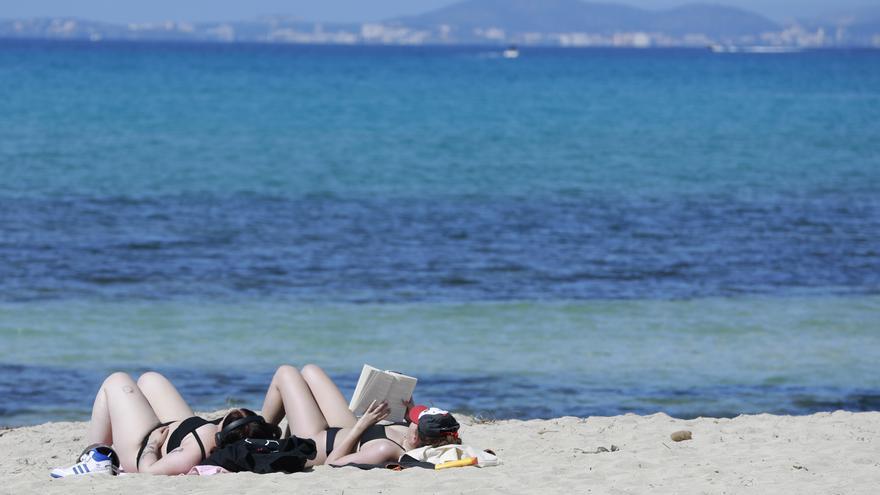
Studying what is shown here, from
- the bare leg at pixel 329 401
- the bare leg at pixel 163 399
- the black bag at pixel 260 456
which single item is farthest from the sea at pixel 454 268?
the black bag at pixel 260 456

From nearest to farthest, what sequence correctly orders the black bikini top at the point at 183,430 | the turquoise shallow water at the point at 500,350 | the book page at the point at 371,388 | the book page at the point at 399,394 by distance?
the black bikini top at the point at 183,430
the book page at the point at 371,388
the book page at the point at 399,394
the turquoise shallow water at the point at 500,350

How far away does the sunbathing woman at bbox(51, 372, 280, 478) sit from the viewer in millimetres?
7164

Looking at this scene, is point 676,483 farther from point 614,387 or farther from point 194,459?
point 614,387

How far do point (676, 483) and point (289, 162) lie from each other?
26.7 m

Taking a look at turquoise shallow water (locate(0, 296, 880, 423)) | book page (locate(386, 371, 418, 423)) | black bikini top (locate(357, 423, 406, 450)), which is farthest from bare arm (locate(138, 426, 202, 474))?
turquoise shallow water (locate(0, 296, 880, 423))

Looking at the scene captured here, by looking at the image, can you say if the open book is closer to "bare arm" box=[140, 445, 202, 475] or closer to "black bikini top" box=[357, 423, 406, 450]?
"black bikini top" box=[357, 423, 406, 450]

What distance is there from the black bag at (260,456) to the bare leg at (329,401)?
50 cm

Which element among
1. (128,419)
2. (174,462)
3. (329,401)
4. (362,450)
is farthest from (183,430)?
(362,450)

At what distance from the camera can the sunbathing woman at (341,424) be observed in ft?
24.2

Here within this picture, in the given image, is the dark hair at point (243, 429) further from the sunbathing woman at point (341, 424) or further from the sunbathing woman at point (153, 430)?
the sunbathing woman at point (341, 424)

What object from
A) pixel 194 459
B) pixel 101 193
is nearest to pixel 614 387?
pixel 194 459

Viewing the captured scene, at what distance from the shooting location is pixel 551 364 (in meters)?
12.0

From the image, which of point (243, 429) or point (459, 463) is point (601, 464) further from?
point (243, 429)

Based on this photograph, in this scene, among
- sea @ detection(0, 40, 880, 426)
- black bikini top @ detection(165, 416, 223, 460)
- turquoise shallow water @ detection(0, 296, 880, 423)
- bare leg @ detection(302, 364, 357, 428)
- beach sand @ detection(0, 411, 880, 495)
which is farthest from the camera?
sea @ detection(0, 40, 880, 426)
